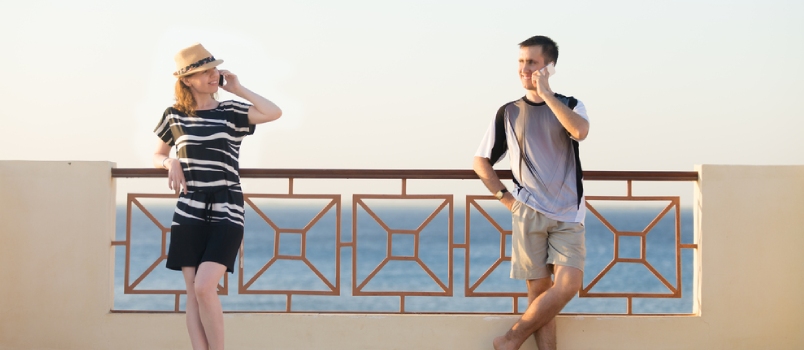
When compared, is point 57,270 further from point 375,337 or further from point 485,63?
point 485,63

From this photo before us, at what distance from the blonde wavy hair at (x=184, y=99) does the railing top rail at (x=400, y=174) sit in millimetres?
797

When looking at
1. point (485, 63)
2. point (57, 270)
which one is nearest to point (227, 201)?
point (57, 270)

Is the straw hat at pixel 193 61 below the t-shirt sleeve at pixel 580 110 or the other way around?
the other way around

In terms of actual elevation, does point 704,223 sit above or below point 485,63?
below

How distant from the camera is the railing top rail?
441 centimetres

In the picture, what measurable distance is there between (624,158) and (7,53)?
17702 mm

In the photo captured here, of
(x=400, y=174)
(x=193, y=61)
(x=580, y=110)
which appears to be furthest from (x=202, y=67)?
(x=580, y=110)

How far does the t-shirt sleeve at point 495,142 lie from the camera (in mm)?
4031

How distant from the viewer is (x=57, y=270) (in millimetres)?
4543

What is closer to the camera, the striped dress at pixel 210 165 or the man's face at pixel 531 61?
the striped dress at pixel 210 165

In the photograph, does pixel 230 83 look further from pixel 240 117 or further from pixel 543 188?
pixel 543 188

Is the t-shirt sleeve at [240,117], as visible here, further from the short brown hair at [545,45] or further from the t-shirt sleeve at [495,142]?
the short brown hair at [545,45]

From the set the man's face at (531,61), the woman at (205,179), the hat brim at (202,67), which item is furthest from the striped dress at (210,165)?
the man's face at (531,61)

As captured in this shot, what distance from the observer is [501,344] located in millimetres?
4117
